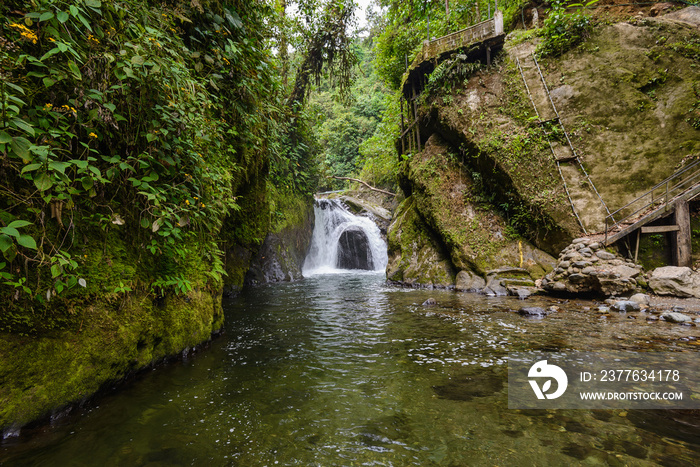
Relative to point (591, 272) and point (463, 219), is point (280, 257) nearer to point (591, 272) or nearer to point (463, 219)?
point (463, 219)

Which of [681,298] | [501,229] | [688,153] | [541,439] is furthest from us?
[501,229]

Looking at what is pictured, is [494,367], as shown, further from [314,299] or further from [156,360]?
[314,299]

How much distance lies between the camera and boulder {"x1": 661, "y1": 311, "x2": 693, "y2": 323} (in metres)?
4.92

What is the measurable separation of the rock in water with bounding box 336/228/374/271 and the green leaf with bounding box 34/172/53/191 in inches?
645

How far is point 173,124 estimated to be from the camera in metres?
3.09

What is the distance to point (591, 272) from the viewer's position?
23.4 ft

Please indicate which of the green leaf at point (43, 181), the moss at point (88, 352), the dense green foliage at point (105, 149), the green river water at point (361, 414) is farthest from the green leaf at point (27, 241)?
the green river water at point (361, 414)

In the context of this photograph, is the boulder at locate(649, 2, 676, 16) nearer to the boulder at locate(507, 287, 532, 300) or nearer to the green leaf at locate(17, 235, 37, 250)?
the boulder at locate(507, 287, 532, 300)

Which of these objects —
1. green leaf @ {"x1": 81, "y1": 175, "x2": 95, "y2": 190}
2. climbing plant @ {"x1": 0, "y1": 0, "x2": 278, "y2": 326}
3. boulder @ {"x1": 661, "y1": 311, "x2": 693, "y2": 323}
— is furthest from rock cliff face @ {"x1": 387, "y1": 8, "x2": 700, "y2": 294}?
green leaf @ {"x1": 81, "y1": 175, "x2": 95, "y2": 190}

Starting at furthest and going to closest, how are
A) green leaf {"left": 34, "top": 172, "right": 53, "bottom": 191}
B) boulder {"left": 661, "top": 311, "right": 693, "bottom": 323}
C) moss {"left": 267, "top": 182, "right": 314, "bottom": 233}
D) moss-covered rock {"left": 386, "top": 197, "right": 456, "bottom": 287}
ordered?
moss {"left": 267, "top": 182, "right": 314, "bottom": 233}
moss-covered rock {"left": 386, "top": 197, "right": 456, "bottom": 287}
boulder {"left": 661, "top": 311, "right": 693, "bottom": 323}
green leaf {"left": 34, "top": 172, "right": 53, "bottom": 191}

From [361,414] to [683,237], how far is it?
9202 mm

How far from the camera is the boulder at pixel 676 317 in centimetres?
492

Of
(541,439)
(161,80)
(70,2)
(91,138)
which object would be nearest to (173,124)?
(161,80)

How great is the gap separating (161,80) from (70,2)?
764 mm
